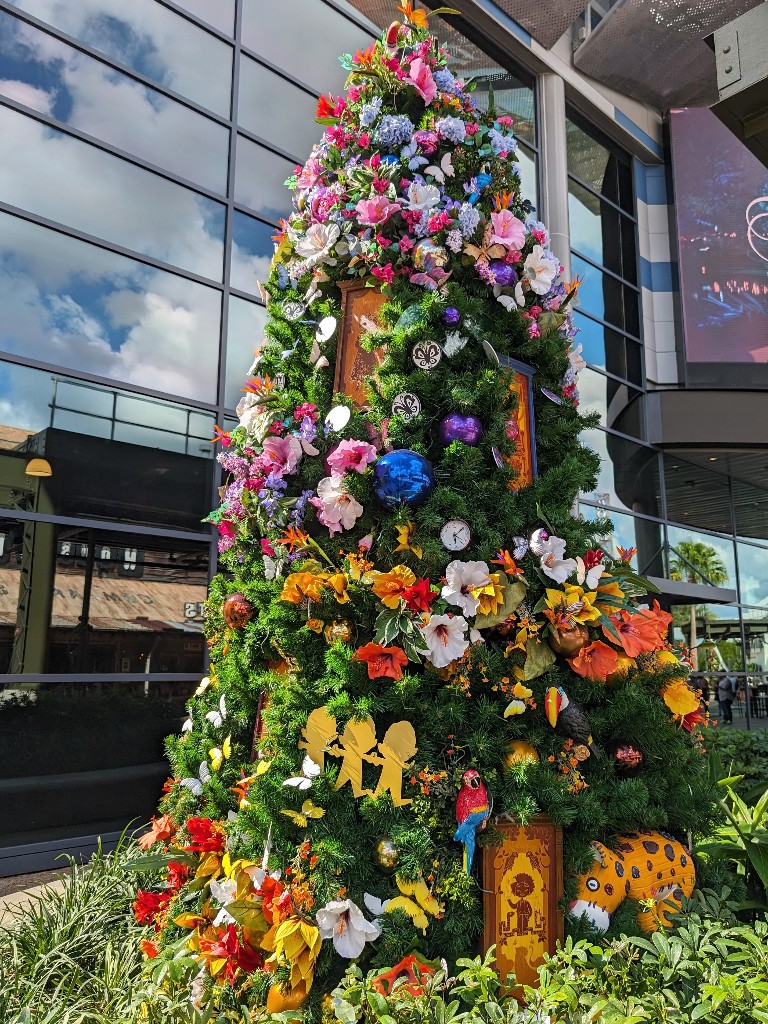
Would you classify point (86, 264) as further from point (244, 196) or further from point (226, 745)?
point (226, 745)

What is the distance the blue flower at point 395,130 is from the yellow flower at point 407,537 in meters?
1.64

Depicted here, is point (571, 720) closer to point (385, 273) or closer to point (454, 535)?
point (454, 535)

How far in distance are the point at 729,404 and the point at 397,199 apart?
11467mm

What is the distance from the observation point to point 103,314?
687 centimetres

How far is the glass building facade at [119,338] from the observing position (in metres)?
6.23

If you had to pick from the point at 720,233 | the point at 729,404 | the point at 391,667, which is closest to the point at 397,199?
the point at 391,667

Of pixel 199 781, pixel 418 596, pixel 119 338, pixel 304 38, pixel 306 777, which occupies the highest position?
pixel 304 38

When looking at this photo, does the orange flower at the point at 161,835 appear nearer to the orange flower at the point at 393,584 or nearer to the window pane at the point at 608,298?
the orange flower at the point at 393,584

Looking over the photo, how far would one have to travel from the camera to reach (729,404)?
42.4 feet

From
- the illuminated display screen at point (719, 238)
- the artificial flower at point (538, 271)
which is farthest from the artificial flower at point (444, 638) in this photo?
the illuminated display screen at point (719, 238)

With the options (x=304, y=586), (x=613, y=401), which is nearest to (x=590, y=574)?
(x=304, y=586)

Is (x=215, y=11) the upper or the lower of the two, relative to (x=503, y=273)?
upper

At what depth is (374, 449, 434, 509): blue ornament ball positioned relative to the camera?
2.71 metres

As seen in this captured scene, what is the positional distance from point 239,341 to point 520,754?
6161 mm
